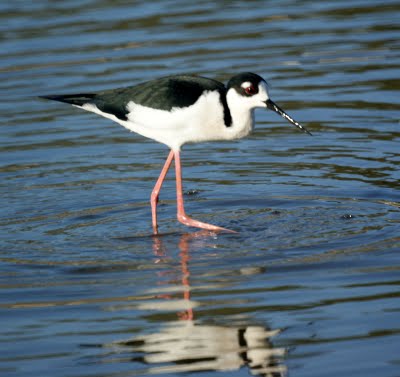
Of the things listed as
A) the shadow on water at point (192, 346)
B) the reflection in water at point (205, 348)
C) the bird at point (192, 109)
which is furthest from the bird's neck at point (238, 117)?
the reflection in water at point (205, 348)

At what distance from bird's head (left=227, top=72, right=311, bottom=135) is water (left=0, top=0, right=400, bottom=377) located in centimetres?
95

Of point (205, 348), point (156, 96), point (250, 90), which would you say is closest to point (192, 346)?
point (205, 348)

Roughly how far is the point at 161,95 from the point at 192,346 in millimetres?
2947

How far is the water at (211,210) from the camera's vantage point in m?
6.08

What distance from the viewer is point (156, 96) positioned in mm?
8539

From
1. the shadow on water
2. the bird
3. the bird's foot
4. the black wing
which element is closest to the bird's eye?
the bird

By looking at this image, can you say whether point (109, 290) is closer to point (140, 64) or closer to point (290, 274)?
point (290, 274)

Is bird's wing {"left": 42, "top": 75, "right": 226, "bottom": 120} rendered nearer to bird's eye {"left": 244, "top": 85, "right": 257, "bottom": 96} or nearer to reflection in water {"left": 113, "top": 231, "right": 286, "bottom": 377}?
bird's eye {"left": 244, "top": 85, "right": 257, "bottom": 96}

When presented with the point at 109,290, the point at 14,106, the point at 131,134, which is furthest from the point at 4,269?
the point at 14,106

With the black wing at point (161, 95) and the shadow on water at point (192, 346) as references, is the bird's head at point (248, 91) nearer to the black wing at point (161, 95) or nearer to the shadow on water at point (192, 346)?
the black wing at point (161, 95)

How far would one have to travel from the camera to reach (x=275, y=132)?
11516 mm

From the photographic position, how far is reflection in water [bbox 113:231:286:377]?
18.9ft

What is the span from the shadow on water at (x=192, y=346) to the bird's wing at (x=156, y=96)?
2.11m

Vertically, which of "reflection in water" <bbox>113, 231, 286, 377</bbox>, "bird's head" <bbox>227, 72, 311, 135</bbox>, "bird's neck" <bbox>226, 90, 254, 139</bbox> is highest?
"bird's head" <bbox>227, 72, 311, 135</bbox>
